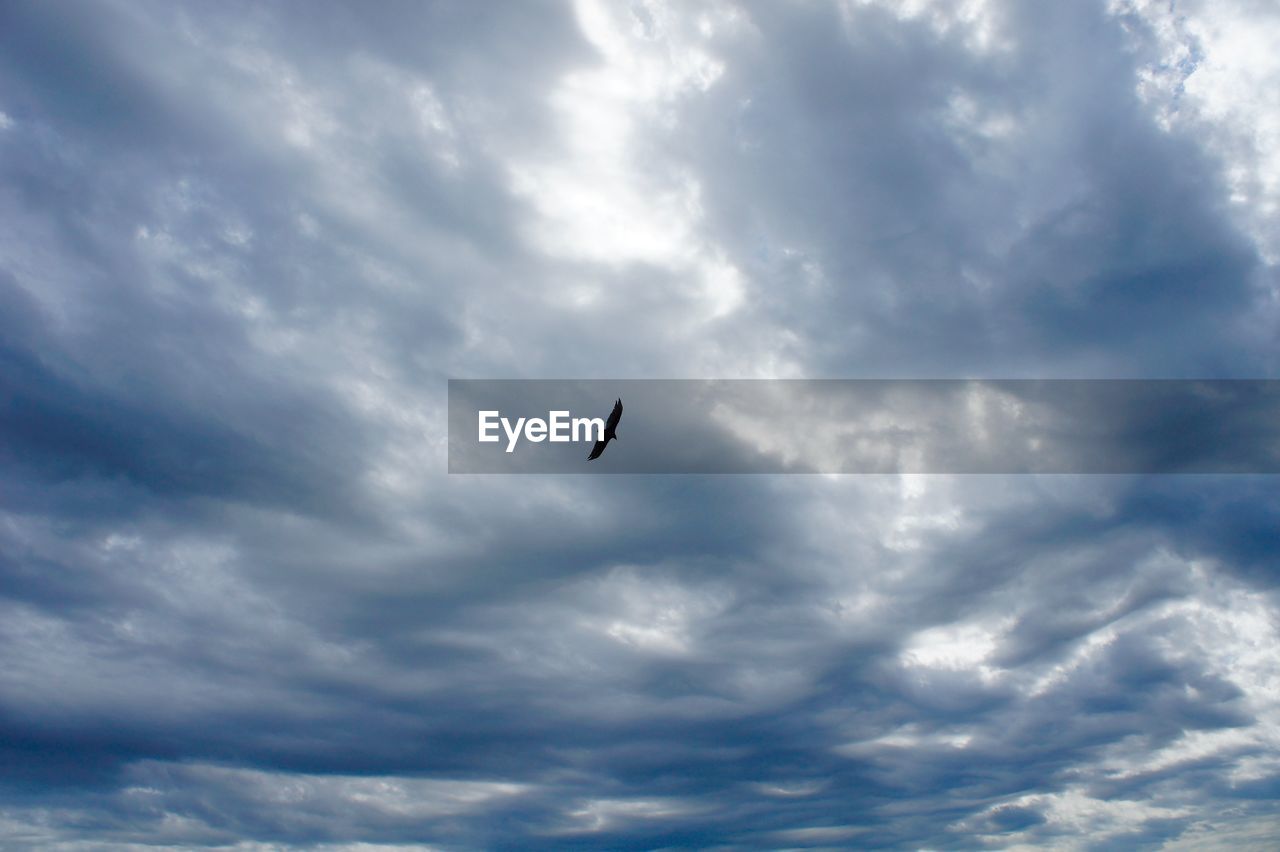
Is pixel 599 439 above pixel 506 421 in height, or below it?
below

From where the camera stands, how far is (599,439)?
7000 centimetres

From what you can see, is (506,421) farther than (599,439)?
Yes

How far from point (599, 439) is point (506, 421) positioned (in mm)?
27465

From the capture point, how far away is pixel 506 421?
94625 millimetres
